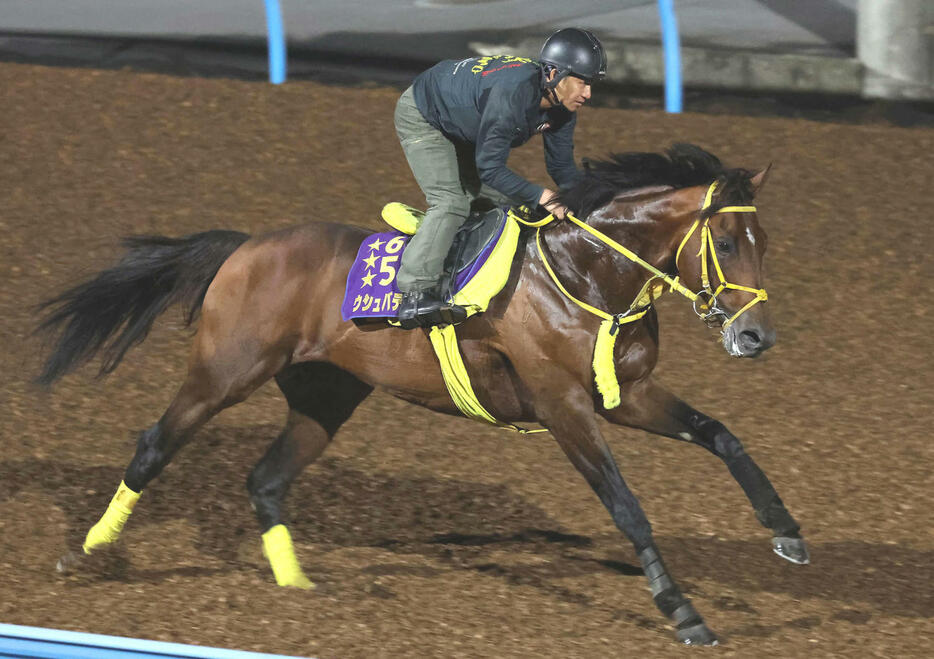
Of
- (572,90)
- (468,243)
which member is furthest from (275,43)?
(572,90)

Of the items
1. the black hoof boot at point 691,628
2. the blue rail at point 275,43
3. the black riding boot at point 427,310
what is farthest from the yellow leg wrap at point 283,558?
the blue rail at point 275,43

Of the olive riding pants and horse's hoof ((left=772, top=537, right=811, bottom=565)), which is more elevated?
the olive riding pants

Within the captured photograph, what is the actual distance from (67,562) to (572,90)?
2867mm

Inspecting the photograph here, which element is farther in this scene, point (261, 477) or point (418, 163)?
point (261, 477)

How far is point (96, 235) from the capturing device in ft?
31.1

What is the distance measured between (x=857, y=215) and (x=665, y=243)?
4.89m

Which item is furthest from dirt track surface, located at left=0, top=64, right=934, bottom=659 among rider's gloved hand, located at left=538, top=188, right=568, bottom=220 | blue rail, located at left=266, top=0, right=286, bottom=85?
rider's gloved hand, located at left=538, top=188, right=568, bottom=220

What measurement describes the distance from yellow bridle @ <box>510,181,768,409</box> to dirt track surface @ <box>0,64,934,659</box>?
98cm

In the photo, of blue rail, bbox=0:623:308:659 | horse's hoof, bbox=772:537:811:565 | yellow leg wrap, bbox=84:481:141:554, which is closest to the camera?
blue rail, bbox=0:623:308:659

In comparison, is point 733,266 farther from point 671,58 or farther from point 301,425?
point 671,58

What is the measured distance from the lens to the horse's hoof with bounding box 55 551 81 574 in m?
5.95

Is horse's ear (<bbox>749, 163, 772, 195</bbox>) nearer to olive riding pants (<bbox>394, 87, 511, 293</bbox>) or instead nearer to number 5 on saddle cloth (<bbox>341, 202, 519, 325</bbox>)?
number 5 on saddle cloth (<bbox>341, 202, 519, 325</bbox>)

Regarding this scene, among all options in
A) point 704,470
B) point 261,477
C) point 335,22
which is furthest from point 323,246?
point 335,22

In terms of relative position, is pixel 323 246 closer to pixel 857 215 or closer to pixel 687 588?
pixel 687 588
